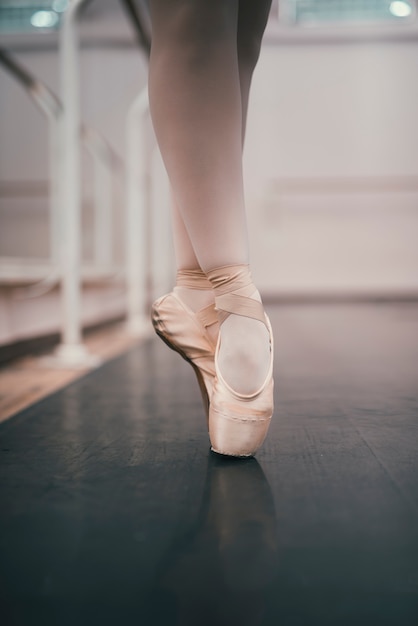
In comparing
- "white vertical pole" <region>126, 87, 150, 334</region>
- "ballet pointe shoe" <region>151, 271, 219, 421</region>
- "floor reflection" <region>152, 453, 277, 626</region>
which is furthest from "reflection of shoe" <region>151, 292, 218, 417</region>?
"white vertical pole" <region>126, 87, 150, 334</region>

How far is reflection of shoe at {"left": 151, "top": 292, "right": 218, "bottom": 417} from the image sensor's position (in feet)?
2.20

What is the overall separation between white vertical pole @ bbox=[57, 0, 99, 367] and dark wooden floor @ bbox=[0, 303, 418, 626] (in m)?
0.70

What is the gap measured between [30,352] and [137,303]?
26.0 inches

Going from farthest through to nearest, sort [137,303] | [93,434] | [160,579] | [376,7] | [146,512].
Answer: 1. [376,7]
2. [137,303]
3. [93,434]
4. [146,512]
5. [160,579]

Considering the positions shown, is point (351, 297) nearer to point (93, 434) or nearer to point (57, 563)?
point (93, 434)

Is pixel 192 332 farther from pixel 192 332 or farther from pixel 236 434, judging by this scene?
pixel 236 434

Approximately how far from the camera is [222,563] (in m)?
0.38

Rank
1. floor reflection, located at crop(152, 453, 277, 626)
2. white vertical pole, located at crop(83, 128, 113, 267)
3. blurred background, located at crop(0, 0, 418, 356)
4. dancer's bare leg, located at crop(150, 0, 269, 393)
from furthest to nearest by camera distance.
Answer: blurred background, located at crop(0, 0, 418, 356)
white vertical pole, located at crop(83, 128, 113, 267)
dancer's bare leg, located at crop(150, 0, 269, 393)
floor reflection, located at crop(152, 453, 277, 626)

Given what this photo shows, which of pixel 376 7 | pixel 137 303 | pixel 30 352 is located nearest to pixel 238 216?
pixel 30 352

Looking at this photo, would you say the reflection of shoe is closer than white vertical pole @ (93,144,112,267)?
Yes

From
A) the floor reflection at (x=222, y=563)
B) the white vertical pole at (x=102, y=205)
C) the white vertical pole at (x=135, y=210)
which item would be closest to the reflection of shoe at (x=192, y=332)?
the floor reflection at (x=222, y=563)

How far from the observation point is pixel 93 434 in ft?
2.41

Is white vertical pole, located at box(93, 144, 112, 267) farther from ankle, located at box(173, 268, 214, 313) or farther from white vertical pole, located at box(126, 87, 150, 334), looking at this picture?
ankle, located at box(173, 268, 214, 313)

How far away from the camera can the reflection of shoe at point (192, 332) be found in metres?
0.67
